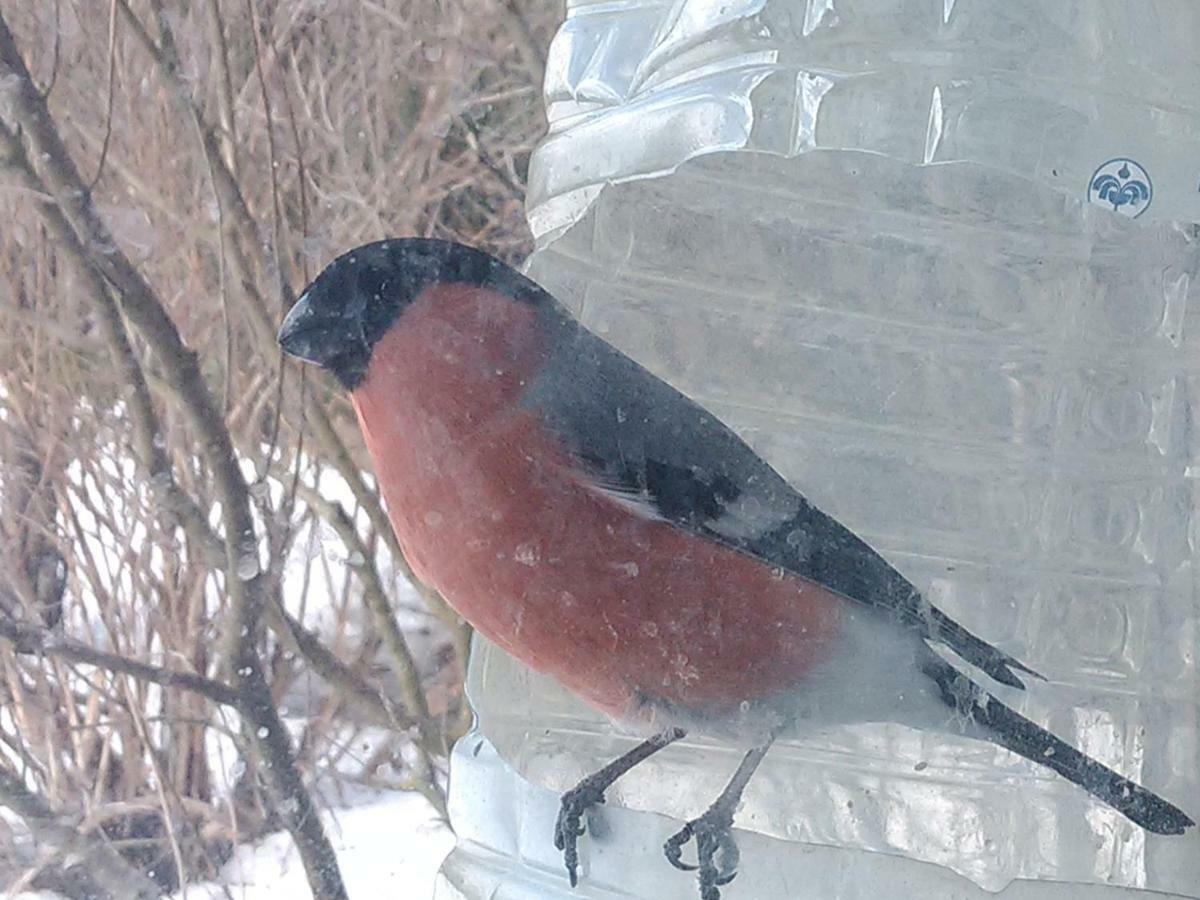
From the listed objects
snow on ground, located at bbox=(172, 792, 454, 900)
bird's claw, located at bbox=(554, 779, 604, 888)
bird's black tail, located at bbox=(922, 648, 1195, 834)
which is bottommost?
snow on ground, located at bbox=(172, 792, 454, 900)

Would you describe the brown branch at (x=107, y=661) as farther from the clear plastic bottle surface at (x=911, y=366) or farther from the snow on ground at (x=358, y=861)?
the clear plastic bottle surface at (x=911, y=366)

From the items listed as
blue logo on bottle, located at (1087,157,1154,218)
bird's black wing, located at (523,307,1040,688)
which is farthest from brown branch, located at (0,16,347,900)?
blue logo on bottle, located at (1087,157,1154,218)

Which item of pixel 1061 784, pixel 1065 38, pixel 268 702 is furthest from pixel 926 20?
pixel 268 702

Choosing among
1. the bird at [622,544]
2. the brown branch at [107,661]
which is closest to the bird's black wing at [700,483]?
the bird at [622,544]

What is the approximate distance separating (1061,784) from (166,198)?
3.53 feet

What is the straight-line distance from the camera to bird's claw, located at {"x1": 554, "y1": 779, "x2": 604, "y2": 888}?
1.17m

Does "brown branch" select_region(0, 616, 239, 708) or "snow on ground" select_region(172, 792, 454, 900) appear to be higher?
"brown branch" select_region(0, 616, 239, 708)

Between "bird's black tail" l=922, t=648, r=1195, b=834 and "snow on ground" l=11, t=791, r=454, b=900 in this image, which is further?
"snow on ground" l=11, t=791, r=454, b=900

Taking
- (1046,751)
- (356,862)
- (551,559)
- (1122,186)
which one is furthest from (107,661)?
(1122,186)

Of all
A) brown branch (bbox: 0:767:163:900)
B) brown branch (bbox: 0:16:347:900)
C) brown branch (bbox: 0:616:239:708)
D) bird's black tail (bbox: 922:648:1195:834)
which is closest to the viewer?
bird's black tail (bbox: 922:648:1195:834)

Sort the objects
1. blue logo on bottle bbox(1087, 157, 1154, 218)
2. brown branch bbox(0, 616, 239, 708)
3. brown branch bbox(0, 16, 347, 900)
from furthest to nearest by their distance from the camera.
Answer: brown branch bbox(0, 616, 239, 708) < brown branch bbox(0, 16, 347, 900) < blue logo on bottle bbox(1087, 157, 1154, 218)

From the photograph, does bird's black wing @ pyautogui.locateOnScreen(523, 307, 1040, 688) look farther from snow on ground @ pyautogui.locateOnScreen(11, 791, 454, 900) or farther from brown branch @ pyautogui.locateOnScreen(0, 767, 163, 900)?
brown branch @ pyautogui.locateOnScreen(0, 767, 163, 900)

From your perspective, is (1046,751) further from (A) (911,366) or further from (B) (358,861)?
(B) (358,861)

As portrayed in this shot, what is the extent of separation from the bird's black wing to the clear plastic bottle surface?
0.50 feet
